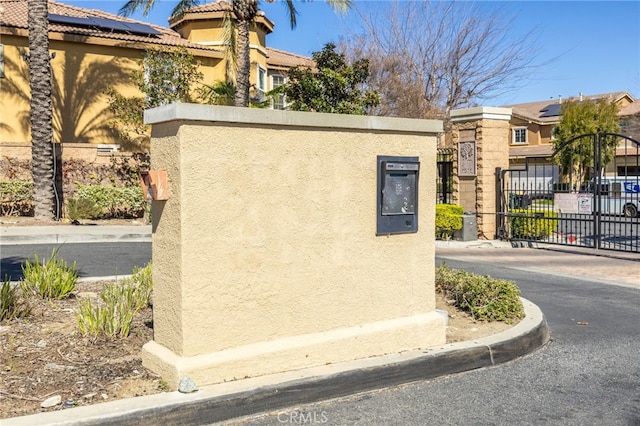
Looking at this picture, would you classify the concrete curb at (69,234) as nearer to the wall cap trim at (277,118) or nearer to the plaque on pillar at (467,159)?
the plaque on pillar at (467,159)

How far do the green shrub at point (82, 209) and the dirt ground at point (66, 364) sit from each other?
1191 centimetres

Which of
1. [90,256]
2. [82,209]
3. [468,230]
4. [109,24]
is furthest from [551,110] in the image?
[90,256]

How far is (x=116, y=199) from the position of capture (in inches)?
742

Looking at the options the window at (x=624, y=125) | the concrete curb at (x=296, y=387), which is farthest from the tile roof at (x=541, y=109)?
the concrete curb at (x=296, y=387)

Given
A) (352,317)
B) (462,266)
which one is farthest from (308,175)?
(462,266)

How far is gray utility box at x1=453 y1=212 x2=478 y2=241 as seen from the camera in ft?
51.5

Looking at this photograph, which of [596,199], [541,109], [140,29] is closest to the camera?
[596,199]

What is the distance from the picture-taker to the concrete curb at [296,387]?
396 centimetres

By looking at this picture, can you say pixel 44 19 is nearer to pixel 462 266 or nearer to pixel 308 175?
pixel 462 266

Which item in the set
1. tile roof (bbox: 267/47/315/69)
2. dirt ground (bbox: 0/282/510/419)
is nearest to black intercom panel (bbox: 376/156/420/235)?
dirt ground (bbox: 0/282/510/419)

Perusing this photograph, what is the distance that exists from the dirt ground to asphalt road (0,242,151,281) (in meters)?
3.36

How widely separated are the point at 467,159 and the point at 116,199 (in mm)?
10181

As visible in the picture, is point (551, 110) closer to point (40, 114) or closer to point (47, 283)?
point (40, 114)

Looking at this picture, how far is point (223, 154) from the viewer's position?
466cm
